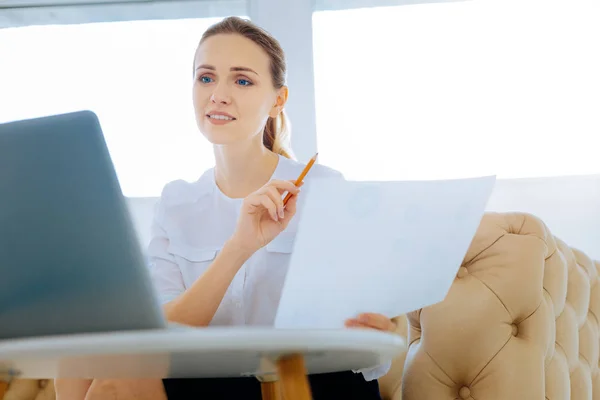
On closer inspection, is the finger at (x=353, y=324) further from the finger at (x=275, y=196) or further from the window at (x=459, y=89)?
the window at (x=459, y=89)

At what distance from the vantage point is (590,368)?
152 cm

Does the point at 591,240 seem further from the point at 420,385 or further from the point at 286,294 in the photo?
the point at 286,294

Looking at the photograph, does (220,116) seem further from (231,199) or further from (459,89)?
(459,89)

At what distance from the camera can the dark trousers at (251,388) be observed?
96cm

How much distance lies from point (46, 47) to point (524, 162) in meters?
1.68

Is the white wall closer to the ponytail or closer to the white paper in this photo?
the ponytail

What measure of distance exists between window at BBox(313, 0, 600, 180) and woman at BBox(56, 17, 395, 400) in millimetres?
790

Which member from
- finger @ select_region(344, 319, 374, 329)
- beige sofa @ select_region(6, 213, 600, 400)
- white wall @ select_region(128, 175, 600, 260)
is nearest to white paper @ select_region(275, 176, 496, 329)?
finger @ select_region(344, 319, 374, 329)

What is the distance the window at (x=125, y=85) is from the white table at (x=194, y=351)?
1696mm

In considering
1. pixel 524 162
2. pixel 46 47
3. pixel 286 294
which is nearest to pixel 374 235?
pixel 286 294

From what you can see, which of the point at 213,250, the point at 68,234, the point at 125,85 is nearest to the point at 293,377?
the point at 68,234

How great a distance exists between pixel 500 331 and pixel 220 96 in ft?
2.37

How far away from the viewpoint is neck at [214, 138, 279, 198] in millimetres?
1331

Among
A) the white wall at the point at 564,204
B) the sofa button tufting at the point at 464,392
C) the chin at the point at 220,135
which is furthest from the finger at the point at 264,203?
the white wall at the point at 564,204
